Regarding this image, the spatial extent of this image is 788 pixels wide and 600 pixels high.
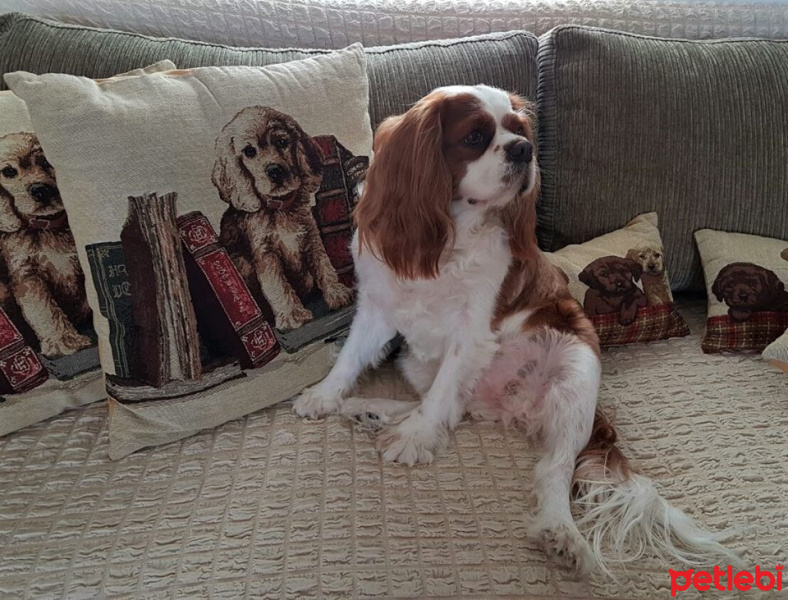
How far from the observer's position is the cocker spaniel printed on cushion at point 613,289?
1.47 m

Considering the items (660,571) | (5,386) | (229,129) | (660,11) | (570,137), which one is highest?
(660,11)

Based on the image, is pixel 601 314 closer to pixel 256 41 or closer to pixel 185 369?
pixel 185 369

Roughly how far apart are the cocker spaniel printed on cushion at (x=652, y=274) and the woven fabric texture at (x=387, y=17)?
69 centimetres

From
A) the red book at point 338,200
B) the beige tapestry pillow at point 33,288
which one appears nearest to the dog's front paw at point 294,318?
the red book at point 338,200

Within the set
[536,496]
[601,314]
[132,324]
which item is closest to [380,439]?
[536,496]

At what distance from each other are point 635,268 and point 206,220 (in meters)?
1.00

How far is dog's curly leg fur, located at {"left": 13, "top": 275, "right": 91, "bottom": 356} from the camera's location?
3.66ft

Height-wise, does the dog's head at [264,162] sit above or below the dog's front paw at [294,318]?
above

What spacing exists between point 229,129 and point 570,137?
34.1 inches

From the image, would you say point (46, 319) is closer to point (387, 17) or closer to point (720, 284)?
point (387, 17)

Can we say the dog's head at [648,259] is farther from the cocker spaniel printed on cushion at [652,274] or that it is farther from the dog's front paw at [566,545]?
the dog's front paw at [566,545]

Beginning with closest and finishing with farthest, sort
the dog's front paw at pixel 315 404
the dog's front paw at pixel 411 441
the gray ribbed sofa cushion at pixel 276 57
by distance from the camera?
the dog's front paw at pixel 411 441 < the dog's front paw at pixel 315 404 < the gray ribbed sofa cushion at pixel 276 57

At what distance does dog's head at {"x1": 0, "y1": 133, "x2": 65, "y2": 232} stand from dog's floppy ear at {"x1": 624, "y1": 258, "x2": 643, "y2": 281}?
1244 millimetres

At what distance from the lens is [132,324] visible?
1097 mm
